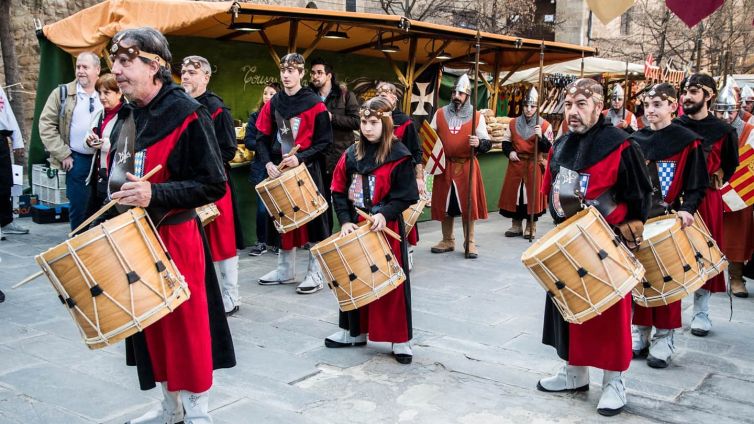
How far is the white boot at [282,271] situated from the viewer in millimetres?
7035

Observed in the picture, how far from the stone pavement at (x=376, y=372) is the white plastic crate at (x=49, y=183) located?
2745 mm

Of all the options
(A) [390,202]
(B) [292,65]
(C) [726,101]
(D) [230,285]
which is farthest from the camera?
(B) [292,65]

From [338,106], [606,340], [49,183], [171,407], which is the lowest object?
[171,407]

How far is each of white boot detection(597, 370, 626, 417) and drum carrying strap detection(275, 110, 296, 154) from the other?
3630mm

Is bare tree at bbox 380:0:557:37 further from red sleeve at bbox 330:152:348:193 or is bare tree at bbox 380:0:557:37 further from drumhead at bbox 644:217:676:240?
drumhead at bbox 644:217:676:240

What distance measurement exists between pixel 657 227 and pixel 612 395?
44.4 inches

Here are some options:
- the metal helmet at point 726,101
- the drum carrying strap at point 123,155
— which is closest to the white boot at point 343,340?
the drum carrying strap at point 123,155

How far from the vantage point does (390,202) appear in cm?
485

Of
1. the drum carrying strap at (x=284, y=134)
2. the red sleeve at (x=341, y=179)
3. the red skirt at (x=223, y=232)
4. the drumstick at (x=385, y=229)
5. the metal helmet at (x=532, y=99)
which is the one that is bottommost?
the red skirt at (x=223, y=232)

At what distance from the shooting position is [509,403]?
14.0ft

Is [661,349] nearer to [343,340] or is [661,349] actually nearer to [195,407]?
[343,340]

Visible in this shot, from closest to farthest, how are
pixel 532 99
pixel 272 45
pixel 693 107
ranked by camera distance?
pixel 693 107 < pixel 532 99 < pixel 272 45

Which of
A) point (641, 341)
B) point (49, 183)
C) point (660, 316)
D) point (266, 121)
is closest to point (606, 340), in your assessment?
point (660, 316)

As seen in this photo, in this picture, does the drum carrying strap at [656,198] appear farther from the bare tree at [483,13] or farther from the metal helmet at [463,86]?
the bare tree at [483,13]
